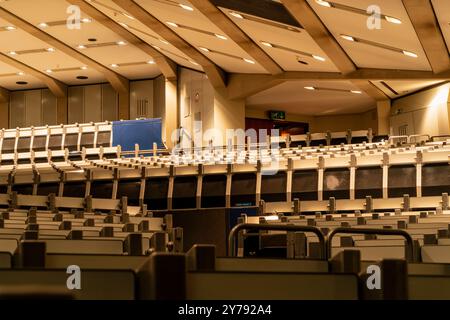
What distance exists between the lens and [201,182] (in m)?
13.5

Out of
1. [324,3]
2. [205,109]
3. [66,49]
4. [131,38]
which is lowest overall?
[205,109]

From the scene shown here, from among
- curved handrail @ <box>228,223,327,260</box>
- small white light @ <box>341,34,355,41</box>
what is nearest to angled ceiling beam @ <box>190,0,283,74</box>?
small white light @ <box>341,34,355,41</box>

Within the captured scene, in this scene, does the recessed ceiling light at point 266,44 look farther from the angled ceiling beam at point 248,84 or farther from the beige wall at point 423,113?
the beige wall at point 423,113

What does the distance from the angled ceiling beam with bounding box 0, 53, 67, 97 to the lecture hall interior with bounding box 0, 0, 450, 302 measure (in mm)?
96

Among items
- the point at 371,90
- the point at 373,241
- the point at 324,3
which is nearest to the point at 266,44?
the point at 324,3

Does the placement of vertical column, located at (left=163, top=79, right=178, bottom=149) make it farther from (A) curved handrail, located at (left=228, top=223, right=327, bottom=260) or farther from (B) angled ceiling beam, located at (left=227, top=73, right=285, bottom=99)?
(A) curved handrail, located at (left=228, top=223, right=327, bottom=260)

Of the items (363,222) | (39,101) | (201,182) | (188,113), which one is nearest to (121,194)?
(201,182)

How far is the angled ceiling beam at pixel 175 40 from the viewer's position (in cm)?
2098

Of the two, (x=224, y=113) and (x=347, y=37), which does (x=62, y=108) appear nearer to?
(x=224, y=113)

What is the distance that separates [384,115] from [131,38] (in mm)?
8453

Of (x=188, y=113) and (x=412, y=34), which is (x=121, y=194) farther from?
(x=188, y=113)

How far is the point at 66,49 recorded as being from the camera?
26.4m

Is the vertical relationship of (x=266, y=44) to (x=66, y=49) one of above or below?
below

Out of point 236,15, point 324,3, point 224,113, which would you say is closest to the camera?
point 324,3
